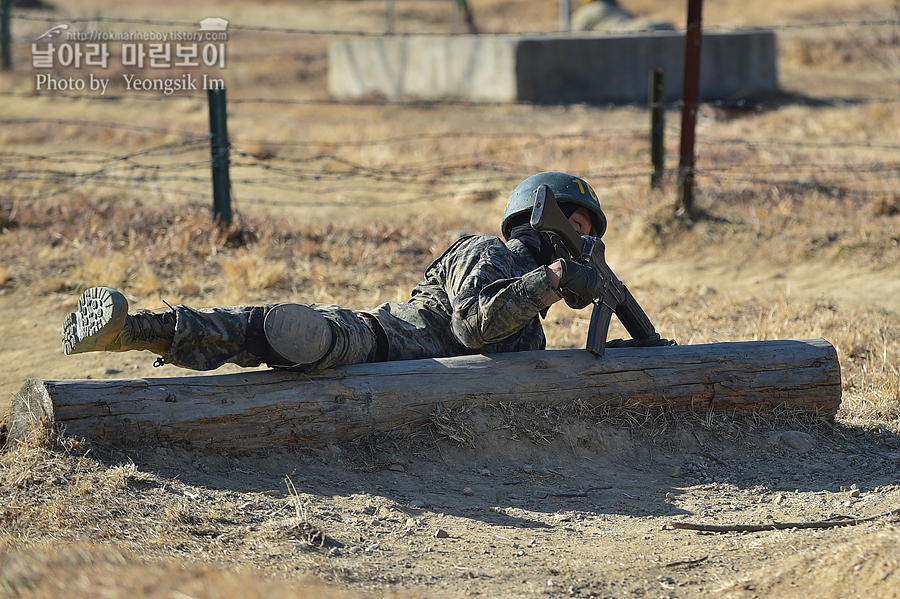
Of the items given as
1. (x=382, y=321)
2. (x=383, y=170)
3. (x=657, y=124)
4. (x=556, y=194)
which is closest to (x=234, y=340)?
(x=382, y=321)

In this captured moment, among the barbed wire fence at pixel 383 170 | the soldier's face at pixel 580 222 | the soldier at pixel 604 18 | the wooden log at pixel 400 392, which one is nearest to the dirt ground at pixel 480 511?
the wooden log at pixel 400 392

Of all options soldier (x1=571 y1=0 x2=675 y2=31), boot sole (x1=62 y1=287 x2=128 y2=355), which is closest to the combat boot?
boot sole (x1=62 y1=287 x2=128 y2=355)

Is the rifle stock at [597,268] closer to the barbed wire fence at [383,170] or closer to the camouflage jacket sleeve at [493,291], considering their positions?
the camouflage jacket sleeve at [493,291]

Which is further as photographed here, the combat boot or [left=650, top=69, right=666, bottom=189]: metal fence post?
[left=650, top=69, right=666, bottom=189]: metal fence post

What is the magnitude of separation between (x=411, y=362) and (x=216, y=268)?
3498 millimetres

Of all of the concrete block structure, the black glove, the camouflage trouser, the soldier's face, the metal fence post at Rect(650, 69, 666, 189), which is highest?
the concrete block structure

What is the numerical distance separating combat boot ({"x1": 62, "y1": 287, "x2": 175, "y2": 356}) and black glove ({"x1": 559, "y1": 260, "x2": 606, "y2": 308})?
5.42 feet

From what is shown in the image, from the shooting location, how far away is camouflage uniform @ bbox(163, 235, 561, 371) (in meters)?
3.88

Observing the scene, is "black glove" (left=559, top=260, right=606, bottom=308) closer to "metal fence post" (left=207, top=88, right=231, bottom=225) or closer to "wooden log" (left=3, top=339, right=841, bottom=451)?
"wooden log" (left=3, top=339, right=841, bottom=451)

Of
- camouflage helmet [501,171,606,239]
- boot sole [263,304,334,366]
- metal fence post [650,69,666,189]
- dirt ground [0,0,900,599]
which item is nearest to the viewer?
dirt ground [0,0,900,599]

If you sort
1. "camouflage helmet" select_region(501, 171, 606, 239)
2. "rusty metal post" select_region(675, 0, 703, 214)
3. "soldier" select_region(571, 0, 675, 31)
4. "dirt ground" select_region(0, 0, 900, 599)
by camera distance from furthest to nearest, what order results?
"soldier" select_region(571, 0, 675, 31) < "rusty metal post" select_region(675, 0, 703, 214) < "camouflage helmet" select_region(501, 171, 606, 239) < "dirt ground" select_region(0, 0, 900, 599)

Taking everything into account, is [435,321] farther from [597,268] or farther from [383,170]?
[383,170]

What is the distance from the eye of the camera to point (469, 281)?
4.13 metres

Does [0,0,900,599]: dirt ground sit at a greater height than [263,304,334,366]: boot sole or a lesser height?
lesser
